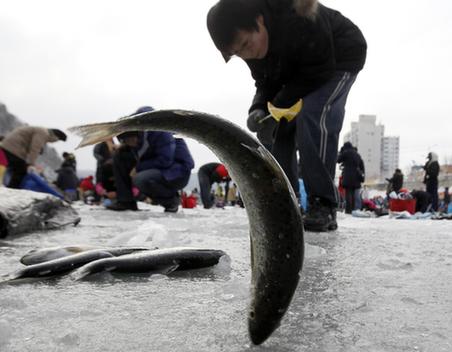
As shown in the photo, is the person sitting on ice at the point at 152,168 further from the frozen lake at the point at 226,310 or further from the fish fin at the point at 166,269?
the fish fin at the point at 166,269

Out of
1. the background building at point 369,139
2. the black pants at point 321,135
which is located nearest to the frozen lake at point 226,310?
the black pants at point 321,135

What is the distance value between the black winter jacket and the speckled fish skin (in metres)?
2.21

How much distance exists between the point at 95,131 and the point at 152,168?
5.68 m

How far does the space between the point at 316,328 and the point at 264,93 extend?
9.77 feet

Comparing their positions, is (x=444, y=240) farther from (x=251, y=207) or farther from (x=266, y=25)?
(x=251, y=207)

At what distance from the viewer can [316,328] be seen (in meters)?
1.04

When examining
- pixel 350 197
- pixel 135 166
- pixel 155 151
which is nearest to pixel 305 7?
pixel 155 151

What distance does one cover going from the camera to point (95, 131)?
944 mm

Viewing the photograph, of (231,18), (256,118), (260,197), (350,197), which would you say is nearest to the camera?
(260,197)

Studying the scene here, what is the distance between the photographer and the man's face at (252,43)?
3.06 meters

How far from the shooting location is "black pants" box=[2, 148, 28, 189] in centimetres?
718

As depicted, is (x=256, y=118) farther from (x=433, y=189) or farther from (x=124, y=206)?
(x=433, y=189)

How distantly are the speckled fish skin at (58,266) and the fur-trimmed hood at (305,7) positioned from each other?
2.34 metres

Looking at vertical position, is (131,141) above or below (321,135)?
above
